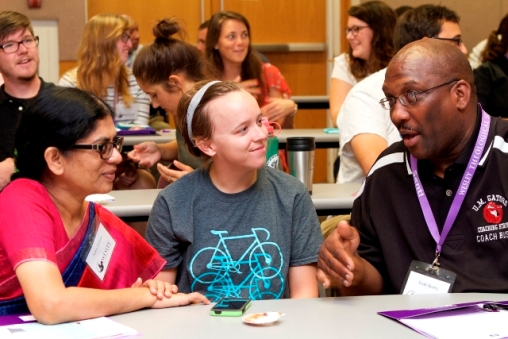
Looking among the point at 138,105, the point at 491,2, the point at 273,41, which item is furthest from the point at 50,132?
the point at 491,2

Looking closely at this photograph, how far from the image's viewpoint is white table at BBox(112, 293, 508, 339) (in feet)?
5.10

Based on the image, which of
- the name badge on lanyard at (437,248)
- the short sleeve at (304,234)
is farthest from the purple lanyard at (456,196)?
the short sleeve at (304,234)

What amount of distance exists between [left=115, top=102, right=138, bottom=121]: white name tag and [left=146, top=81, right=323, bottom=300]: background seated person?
2770mm

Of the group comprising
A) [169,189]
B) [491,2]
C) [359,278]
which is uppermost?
[491,2]

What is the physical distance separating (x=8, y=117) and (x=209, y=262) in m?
1.93

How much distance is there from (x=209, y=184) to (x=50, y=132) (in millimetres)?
521

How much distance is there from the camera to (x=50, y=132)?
1.97 meters

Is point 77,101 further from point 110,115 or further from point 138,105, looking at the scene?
point 138,105

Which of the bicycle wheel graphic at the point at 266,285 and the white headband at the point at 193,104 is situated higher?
the white headband at the point at 193,104

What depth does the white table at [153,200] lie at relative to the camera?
279 cm

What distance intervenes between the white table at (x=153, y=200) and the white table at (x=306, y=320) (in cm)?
104

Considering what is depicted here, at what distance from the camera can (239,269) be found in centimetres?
218

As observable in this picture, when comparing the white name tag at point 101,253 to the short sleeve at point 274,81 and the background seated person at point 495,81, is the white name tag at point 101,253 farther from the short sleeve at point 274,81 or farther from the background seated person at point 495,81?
the background seated person at point 495,81

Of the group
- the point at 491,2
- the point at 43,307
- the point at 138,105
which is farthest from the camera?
the point at 491,2
